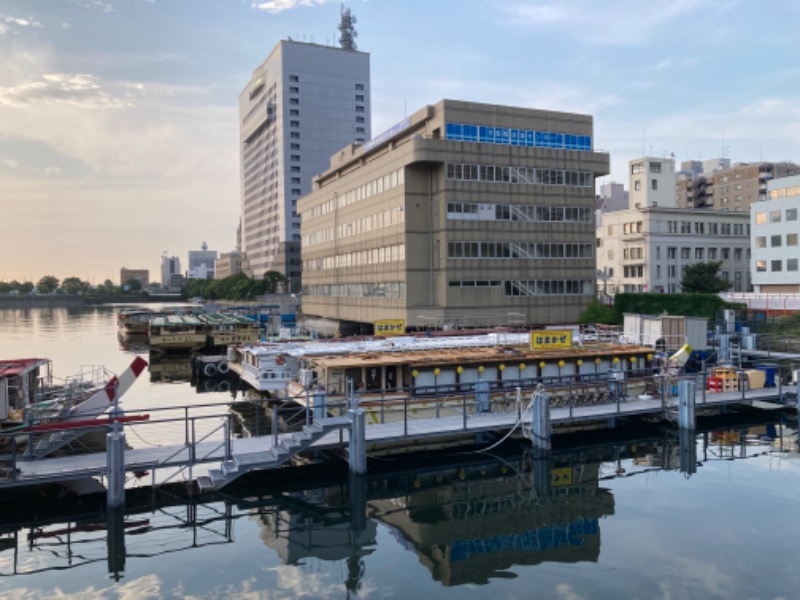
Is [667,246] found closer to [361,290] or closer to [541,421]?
[361,290]

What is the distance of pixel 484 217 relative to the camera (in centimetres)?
6869

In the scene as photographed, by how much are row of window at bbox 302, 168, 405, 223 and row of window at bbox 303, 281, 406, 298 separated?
10.3m

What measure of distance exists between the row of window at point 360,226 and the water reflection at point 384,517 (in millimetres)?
45090

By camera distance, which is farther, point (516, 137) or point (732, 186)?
point (732, 186)

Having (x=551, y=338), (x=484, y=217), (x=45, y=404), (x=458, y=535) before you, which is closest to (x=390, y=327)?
(x=551, y=338)

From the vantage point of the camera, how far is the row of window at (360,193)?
70.4 metres

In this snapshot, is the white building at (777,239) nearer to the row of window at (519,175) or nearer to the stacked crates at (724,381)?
the row of window at (519,175)

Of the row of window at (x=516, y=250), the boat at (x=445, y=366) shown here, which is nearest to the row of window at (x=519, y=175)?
the row of window at (x=516, y=250)

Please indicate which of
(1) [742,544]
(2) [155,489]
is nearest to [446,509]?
(1) [742,544]

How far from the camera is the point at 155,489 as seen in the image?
23906 mm

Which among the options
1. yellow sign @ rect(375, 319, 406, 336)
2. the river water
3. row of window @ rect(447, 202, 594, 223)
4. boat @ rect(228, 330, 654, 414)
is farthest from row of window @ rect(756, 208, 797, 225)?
the river water

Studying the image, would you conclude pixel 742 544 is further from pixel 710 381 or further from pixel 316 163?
pixel 316 163

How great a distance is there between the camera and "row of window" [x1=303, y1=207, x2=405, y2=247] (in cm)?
7088

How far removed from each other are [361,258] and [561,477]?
5741cm
